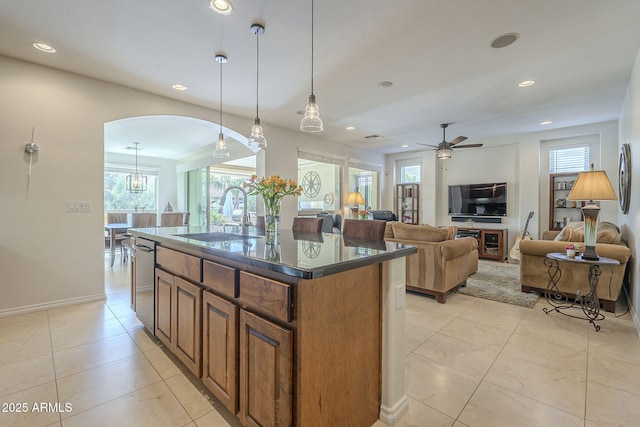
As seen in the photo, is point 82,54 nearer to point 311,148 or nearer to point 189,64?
point 189,64

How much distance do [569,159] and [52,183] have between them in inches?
331

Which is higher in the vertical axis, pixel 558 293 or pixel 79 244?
pixel 79 244

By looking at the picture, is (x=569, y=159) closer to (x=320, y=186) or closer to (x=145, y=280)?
(x=320, y=186)

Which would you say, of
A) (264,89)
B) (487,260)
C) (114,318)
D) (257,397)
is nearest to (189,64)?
(264,89)

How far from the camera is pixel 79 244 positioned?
3377 mm

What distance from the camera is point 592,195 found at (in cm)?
280

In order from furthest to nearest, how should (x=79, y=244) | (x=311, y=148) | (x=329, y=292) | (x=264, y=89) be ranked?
(x=311, y=148) < (x=264, y=89) < (x=79, y=244) < (x=329, y=292)

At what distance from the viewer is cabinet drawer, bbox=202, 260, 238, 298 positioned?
141 centimetres

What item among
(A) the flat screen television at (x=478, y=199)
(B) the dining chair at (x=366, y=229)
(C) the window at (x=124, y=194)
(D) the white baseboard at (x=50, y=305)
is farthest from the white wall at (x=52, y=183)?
(A) the flat screen television at (x=478, y=199)

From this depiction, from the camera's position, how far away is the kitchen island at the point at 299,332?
1.12 meters

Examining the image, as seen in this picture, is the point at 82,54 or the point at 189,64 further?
the point at 189,64

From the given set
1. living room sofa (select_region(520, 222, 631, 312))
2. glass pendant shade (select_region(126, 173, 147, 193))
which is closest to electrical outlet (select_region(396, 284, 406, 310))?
living room sofa (select_region(520, 222, 631, 312))

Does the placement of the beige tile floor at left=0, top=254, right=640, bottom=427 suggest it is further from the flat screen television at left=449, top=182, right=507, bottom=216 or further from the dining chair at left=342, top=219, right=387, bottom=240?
the flat screen television at left=449, top=182, right=507, bottom=216

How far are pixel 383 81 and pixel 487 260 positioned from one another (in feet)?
15.4
